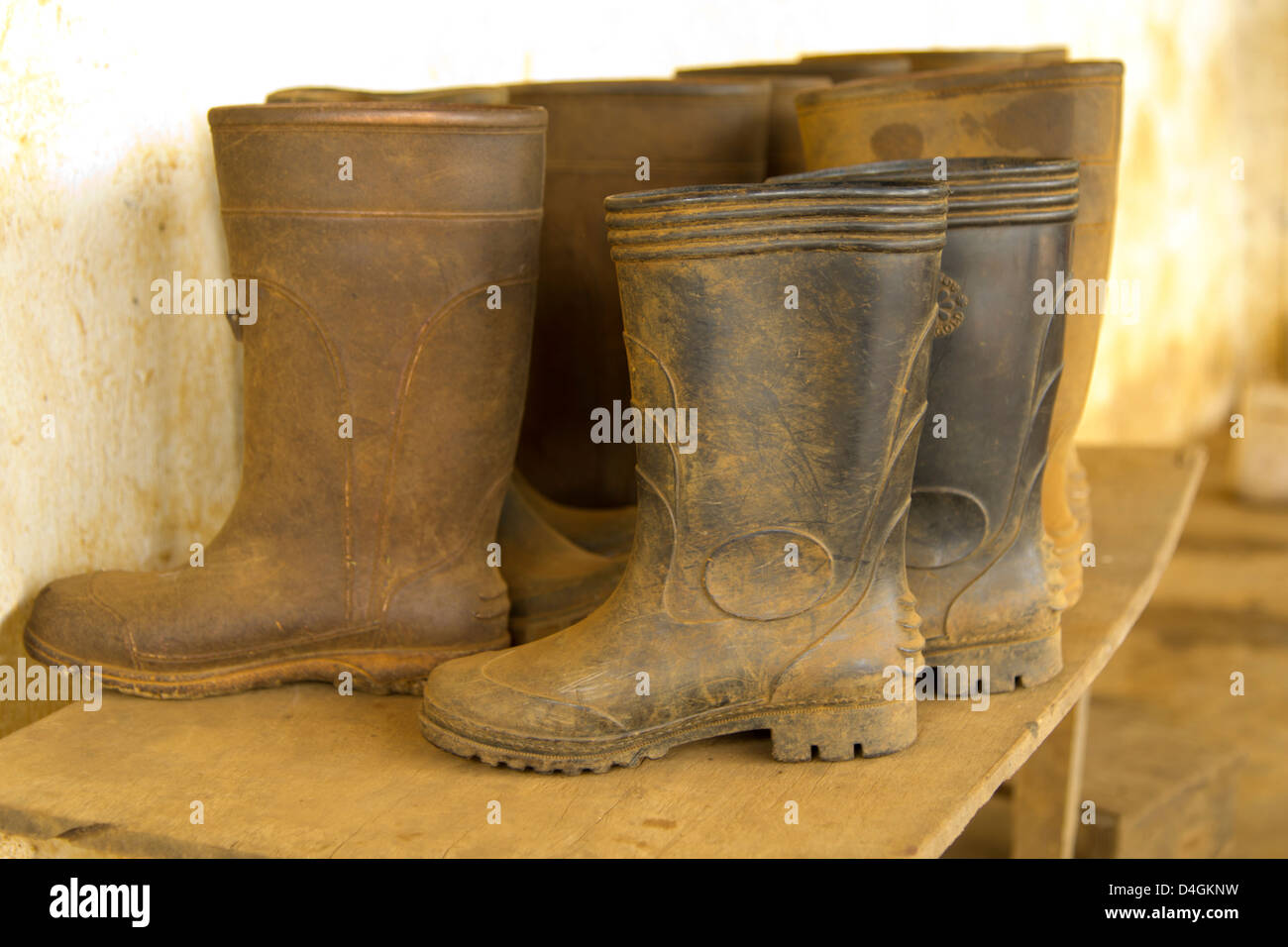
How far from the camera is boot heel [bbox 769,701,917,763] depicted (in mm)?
1314

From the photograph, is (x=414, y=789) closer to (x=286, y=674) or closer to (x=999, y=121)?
(x=286, y=674)

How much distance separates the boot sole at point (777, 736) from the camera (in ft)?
4.25

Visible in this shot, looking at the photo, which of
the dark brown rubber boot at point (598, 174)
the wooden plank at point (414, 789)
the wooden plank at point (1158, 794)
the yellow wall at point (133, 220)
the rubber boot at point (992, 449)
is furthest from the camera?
the wooden plank at point (1158, 794)

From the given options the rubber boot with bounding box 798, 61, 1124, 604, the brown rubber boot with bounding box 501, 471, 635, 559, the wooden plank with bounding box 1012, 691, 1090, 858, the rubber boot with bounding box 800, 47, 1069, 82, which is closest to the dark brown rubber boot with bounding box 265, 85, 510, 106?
the rubber boot with bounding box 798, 61, 1124, 604

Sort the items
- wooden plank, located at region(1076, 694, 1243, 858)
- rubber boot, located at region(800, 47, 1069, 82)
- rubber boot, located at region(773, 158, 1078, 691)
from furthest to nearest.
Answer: wooden plank, located at region(1076, 694, 1243, 858) → rubber boot, located at region(800, 47, 1069, 82) → rubber boot, located at region(773, 158, 1078, 691)

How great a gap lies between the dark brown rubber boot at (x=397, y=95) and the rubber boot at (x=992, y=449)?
1.86ft

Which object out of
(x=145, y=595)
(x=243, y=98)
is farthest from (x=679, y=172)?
(x=145, y=595)

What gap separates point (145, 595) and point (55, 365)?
305 mm

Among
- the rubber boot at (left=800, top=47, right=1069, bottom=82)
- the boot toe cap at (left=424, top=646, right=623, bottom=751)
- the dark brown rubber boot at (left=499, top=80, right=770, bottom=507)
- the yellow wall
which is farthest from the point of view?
the rubber boot at (left=800, top=47, right=1069, bottom=82)

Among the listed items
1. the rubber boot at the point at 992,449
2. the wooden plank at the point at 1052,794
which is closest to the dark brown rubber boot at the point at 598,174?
the rubber boot at the point at 992,449

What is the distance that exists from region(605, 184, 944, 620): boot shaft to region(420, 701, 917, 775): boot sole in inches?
4.0

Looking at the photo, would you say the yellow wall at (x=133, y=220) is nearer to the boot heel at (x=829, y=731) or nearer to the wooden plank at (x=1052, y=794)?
the boot heel at (x=829, y=731)

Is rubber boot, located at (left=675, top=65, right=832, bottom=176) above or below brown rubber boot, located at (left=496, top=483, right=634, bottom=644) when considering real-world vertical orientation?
above

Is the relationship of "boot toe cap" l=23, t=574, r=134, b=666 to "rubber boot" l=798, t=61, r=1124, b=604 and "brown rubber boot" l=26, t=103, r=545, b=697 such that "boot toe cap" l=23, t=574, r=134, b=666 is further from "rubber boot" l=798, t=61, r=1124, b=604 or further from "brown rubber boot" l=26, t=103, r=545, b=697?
"rubber boot" l=798, t=61, r=1124, b=604
